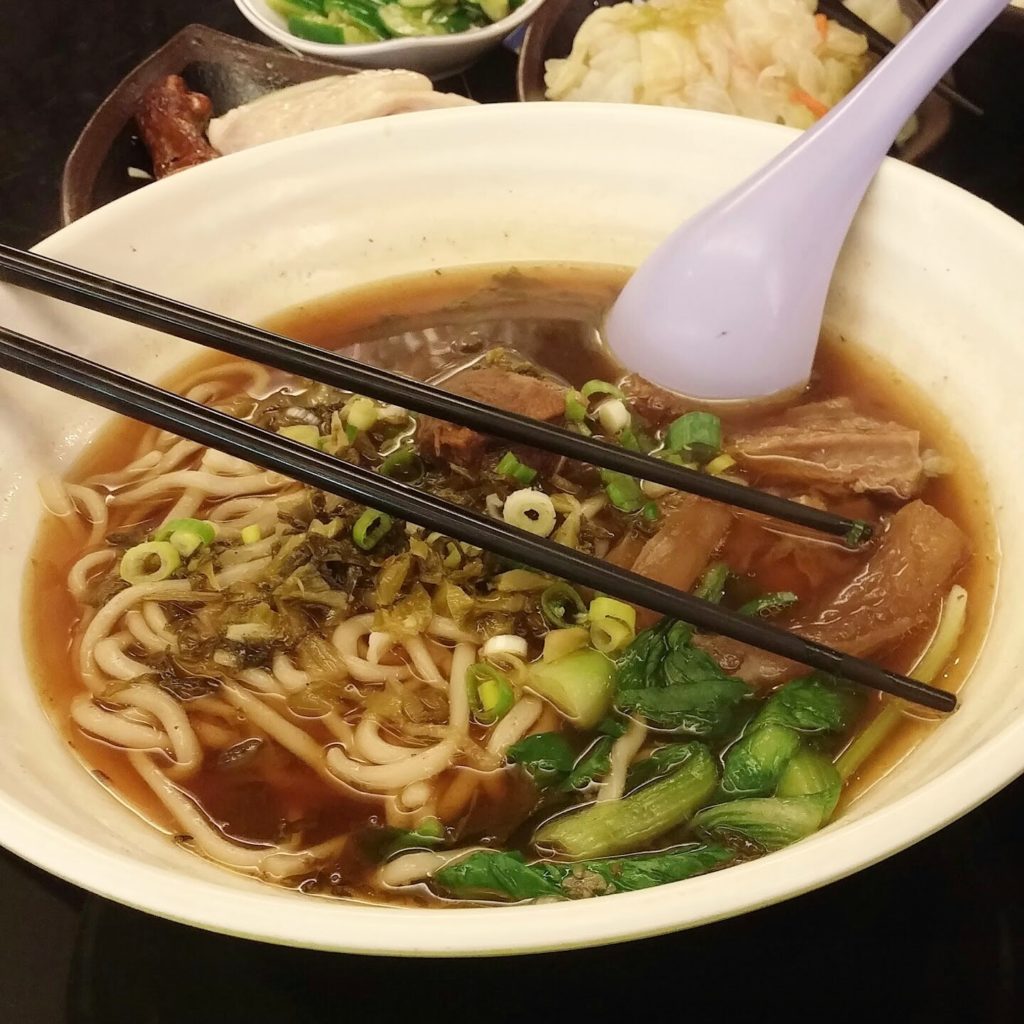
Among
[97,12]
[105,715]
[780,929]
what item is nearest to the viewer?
[780,929]

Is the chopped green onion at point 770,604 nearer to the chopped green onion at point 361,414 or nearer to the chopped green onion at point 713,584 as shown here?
the chopped green onion at point 713,584

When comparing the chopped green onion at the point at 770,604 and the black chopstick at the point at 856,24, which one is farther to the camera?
the black chopstick at the point at 856,24

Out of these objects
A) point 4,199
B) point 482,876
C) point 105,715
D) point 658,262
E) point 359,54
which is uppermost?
point 359,54

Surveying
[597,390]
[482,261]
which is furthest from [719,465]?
[482,261]

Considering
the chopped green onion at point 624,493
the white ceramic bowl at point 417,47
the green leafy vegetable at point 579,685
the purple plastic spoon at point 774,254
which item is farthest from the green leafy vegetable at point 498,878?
the white ceramic bowl at point 417,47

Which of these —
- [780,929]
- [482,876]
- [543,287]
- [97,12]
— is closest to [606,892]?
[482,876]

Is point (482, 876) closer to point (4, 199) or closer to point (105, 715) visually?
point (105, 715)
